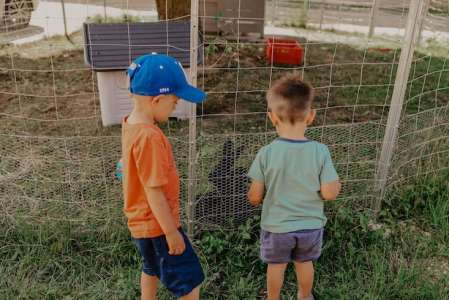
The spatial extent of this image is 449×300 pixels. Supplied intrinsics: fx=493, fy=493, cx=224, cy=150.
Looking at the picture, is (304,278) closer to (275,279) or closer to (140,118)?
(275,279)

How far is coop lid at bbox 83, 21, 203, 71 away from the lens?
416 cm

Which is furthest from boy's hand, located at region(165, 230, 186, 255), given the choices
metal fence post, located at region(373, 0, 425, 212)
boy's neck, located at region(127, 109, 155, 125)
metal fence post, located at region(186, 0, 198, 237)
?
metal fence post, located at region(373, 0, 425, 212)

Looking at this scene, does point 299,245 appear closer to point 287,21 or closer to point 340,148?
point 340,148

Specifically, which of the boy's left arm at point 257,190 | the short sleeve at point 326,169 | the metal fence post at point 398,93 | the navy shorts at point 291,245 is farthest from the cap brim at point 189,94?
the metal fence post at point 398,93

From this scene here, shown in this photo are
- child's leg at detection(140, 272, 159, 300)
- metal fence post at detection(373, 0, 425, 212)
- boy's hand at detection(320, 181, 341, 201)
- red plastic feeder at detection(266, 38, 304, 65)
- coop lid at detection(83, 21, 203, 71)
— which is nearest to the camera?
boy's hand at detection(320, 181, 341, 201)

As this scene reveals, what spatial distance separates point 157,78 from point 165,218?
521 mm

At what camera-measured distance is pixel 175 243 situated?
190 centimetres

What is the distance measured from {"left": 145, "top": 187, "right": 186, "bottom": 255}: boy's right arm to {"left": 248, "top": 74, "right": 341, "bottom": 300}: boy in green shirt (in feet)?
1.24

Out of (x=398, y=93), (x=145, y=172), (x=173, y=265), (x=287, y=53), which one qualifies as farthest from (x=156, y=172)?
(x=287, y=53)

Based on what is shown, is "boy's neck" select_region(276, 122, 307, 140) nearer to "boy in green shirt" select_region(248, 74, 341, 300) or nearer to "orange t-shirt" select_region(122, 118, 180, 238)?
"boy in green shirt" select_region(248, 74, 341, 300)

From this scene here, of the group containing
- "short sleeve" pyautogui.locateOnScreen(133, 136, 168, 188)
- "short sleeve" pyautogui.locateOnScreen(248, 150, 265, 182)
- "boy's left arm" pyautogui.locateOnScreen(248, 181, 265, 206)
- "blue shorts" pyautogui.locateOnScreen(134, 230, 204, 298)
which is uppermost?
"short sleeve" pyautogui.locateOnScreen(133, 136, 168, 188)

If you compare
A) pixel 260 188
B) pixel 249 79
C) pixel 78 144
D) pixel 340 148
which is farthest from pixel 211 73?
pixel 260 188

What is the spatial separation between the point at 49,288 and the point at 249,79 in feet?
11.6

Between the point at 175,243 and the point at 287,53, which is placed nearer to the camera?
the point at 175,243
